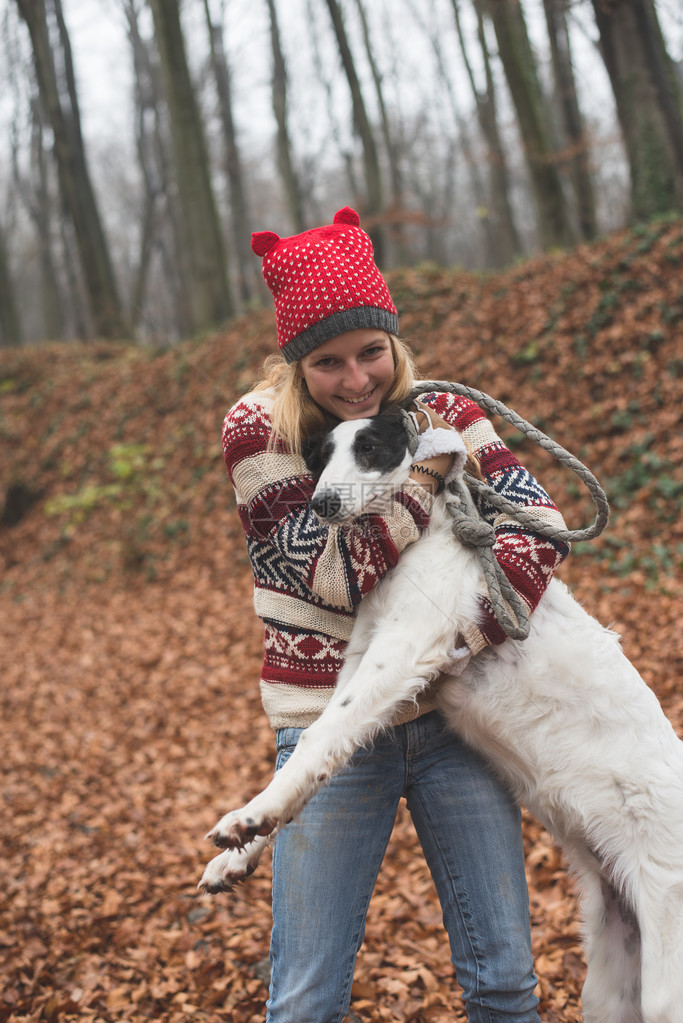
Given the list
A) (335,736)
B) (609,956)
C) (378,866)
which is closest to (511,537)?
(335,736)

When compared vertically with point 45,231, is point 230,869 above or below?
below

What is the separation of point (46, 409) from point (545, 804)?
16.1 meters

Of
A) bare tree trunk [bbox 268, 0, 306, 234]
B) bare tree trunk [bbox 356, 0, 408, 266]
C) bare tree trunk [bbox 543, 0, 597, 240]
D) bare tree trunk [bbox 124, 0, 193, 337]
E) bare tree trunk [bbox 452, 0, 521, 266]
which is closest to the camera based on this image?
bare tree trunk [bbox 543, 0, 597, 240]

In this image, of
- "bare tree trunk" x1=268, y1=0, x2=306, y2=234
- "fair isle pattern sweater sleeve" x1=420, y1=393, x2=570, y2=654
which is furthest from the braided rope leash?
"bare tree trunk" x1=268, y1=0, x2=306, y2=234

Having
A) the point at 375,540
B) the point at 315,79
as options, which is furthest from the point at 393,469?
the point at 315,79

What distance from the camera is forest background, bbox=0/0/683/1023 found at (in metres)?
4.11

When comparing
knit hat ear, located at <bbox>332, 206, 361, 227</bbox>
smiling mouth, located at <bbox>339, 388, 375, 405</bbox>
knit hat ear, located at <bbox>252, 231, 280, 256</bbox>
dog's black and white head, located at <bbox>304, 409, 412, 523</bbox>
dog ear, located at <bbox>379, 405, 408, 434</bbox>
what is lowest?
dog's black and white head, located at <bbox>304, 409, 412, 523</bbox>

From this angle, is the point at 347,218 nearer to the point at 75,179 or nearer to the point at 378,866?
the point at 378,866

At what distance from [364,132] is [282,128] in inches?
260

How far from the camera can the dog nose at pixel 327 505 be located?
7.10ft

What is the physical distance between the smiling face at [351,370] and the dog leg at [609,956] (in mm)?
1719

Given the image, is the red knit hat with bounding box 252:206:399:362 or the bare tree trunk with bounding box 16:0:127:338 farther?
the bare tree trunk with bounding box 16:0:127:338

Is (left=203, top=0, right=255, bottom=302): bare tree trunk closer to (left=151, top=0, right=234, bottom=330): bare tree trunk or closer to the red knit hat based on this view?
(left=151, top=0, right=234, bottom=330): bare tree trunk

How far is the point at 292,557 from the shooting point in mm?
2227
